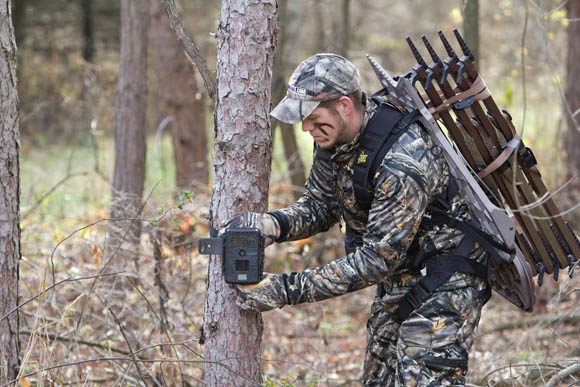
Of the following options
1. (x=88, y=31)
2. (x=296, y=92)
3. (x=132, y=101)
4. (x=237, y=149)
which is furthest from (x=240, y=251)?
(x=88, y=31)

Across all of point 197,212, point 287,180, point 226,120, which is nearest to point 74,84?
point 287,180

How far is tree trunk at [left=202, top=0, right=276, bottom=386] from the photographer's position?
11.0 ft

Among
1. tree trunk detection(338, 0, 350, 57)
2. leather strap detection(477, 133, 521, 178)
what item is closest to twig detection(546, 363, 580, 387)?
leather strap detection(477, 133, 521, 178)

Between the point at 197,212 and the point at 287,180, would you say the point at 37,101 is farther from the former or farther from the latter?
the point at 197,212

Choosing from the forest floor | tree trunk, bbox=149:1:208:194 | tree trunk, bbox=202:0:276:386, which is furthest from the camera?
tree trunk, bbox=149:1:208:194

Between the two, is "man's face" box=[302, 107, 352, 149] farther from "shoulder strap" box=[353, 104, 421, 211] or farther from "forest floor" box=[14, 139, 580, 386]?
"forest floor" box=[14, 139, 580, 386]

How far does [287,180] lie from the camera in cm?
927

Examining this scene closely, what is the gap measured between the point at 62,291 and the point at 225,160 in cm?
261

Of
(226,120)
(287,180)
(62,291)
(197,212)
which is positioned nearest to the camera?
(226,120)

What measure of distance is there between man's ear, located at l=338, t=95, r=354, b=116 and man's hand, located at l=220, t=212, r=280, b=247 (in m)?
0.64

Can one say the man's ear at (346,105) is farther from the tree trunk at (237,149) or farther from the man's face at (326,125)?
the tree trunk at (237,149)

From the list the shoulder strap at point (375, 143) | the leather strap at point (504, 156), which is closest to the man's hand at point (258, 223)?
the shoulder strap at point (375, 143)

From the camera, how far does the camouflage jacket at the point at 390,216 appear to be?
316cm

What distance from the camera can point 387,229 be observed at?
10.4ft
